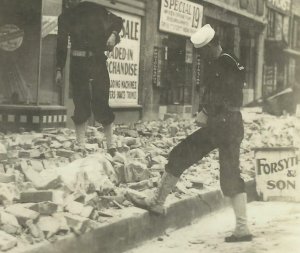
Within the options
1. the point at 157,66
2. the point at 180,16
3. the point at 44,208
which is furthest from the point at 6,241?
the point at 180,16

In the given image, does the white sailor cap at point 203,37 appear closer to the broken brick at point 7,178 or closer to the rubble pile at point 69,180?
the rubble pile at point 69,180

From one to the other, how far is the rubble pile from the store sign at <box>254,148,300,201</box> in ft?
1.81

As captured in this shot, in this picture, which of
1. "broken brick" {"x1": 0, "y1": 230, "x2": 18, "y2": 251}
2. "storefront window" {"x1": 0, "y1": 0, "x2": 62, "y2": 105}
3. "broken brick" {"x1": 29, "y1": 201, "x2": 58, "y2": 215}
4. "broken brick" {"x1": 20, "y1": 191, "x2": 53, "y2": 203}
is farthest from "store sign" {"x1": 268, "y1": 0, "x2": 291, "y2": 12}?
"broken brick" {"x1": 0, "y1": 230, "x2": 18, "y2": 251}

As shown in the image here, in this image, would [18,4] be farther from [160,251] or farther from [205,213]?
[160,251]

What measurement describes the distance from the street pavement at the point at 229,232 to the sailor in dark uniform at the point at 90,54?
5.66ft

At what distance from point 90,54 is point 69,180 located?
241cm

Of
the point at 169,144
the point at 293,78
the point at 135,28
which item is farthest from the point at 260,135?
the point at 293,78

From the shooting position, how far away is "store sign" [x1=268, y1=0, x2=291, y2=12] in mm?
25520

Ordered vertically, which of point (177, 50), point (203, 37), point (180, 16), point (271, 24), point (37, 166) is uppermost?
point (271, 24)

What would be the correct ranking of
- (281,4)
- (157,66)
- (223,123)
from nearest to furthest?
(223,123) < (157,66) < (281,4)

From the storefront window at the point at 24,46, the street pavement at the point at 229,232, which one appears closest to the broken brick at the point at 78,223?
the street pavement at the point at 229,232

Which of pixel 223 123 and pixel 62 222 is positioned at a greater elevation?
pixel 223 123

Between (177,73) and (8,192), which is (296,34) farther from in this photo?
(8,192)

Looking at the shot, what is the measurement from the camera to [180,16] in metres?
15.8
